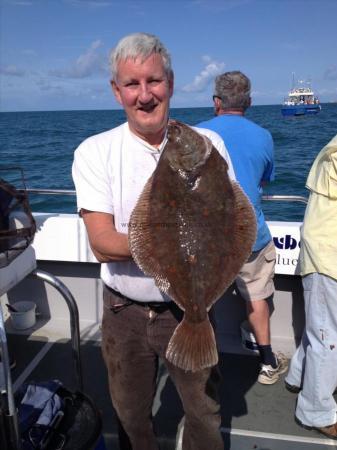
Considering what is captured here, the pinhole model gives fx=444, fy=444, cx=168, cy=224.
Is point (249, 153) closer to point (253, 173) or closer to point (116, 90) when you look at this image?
point (253, 173)

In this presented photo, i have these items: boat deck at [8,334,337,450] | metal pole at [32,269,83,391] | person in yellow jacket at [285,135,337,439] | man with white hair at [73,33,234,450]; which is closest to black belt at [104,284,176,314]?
man with white hair at [73,33,234,450]

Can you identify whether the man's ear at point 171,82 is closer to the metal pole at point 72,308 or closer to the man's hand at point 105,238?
the man's hand at point 105,238

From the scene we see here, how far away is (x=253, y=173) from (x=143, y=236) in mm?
1684

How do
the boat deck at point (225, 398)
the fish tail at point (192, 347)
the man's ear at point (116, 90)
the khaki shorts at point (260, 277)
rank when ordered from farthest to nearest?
1. the khaki shorts at point (260, 277)
2. the boat deck at point (225, 398)
3. the man's ear at point (116, 90)
4. the fish tail at point (192, 347)

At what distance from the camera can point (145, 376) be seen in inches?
88.7

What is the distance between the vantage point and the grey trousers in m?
2.13

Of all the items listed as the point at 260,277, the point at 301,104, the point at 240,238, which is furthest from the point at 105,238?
the point at 301,104

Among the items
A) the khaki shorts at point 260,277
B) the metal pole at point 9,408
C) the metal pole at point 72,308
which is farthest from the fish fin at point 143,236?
the khaki shorts at point 260,277

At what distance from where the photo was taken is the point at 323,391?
2809 millimetres

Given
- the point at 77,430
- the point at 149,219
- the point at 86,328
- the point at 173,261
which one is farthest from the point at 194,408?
the point at 86,328

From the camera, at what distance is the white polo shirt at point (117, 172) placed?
6.61 ft

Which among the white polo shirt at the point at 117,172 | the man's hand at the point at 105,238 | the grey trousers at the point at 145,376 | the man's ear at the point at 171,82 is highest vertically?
the man's ear at the point at 171,82

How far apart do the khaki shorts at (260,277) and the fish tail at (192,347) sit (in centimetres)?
159

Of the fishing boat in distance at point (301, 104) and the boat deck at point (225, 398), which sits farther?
the fishing boat in distance at point (301, 104)
